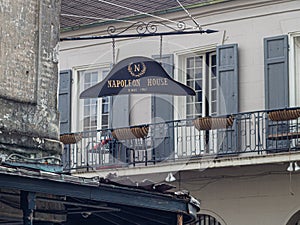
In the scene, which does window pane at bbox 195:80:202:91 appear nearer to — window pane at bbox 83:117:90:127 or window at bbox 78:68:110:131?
window at bbox 78:68:110:131

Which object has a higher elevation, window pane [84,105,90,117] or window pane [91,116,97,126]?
window pane [84,105,90,117]

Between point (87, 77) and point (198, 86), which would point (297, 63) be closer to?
point (198, 86)

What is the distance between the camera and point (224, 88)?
21047 millimetres

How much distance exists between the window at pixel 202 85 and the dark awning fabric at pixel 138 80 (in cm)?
369

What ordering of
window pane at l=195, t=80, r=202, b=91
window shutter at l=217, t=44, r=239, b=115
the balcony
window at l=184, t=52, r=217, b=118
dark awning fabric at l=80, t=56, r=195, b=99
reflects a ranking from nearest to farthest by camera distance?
dark awning fabric at l=80, t=56, r=195, b=99, the balcony, window shutter at l=217, t=44, r=239, b=115, window at l=184, t=52, r=217, b=118, window pane at l=195, t=80, r=202, b=91

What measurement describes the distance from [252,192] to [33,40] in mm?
7839

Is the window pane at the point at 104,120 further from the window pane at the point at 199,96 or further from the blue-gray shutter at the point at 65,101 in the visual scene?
the window pane at the point at 199,96

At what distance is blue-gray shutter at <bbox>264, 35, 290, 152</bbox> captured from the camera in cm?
2014

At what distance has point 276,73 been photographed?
2031cm

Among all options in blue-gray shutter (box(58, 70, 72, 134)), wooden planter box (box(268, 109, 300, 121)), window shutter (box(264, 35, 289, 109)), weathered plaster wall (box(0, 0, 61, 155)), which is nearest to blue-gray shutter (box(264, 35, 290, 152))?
window shutter (box(264, 35, 289, 109))

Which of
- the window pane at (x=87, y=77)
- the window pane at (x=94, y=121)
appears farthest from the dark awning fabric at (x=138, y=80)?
the window pane at (x=87, y=77)

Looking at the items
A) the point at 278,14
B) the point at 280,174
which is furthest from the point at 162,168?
the point at 278,14

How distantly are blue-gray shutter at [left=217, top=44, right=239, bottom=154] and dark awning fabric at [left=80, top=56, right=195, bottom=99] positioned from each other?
9.29ft

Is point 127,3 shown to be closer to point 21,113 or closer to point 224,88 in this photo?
point 224,88
